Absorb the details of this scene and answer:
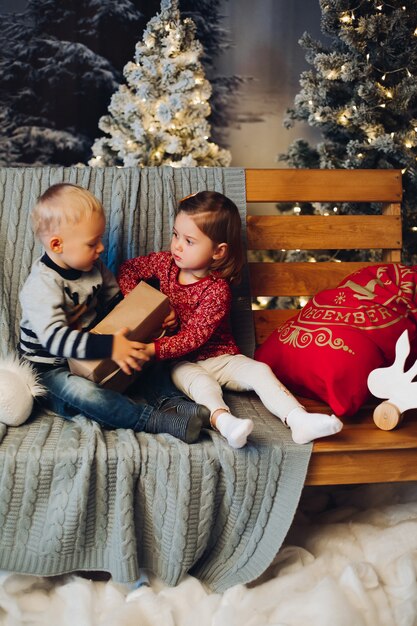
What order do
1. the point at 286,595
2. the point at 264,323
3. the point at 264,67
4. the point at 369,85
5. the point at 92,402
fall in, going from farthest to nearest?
the point at 264,67 → the point at 369,85 → the point at 264,323 → the point at 92,402 → the point at 286,595

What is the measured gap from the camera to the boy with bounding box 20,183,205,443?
4.67 feet

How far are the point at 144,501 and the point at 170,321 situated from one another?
457mm

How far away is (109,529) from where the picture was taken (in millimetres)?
1330

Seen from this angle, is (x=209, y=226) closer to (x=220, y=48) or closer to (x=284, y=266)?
(x=284, y=266)

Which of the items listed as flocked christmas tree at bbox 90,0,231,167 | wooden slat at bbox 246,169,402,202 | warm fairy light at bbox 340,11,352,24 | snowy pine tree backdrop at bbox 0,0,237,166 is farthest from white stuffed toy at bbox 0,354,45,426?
warm fairy light at bbox 340,11,352,24

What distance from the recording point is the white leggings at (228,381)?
1.46 m

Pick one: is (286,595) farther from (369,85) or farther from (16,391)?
(369,85)

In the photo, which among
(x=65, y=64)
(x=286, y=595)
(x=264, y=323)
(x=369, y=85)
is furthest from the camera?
(x=65, y=64)

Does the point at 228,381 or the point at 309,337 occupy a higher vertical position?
the point at 309,337

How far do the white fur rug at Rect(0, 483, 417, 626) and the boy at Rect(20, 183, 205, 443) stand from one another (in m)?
0.33

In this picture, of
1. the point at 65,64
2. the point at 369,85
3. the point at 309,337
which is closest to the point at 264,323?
the point at 309,337

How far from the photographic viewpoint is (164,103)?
8.45 feet

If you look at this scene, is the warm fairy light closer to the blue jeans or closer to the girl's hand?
the girl's hand

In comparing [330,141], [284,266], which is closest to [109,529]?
[284,266]
